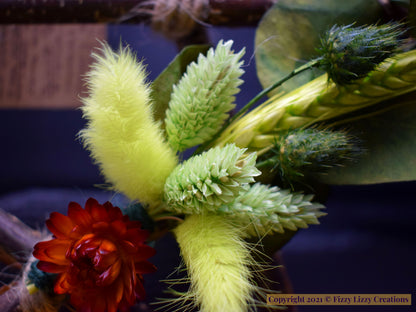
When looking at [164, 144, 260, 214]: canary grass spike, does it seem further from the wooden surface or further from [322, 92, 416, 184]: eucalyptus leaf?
the wooden surface

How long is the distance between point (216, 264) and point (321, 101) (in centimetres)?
17

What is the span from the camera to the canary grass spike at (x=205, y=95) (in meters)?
0.27

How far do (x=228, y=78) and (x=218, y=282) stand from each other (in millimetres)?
163

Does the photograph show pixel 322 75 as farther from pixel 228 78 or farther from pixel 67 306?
pixel 67 306

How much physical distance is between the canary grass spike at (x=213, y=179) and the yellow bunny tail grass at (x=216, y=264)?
0.03m

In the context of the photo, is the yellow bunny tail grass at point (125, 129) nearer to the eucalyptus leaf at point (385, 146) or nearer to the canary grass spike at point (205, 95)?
the canary grass spike at point (205, 95)

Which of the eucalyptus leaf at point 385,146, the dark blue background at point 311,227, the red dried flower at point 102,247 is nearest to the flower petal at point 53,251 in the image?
the red dried flower at point 102,247

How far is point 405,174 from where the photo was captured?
0.30 metres

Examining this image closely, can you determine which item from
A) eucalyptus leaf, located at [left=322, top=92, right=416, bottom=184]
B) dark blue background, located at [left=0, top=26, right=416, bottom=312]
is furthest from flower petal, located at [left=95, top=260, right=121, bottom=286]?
eucalyptus leaf, located at [left=322, top=92, right=416, bottom=184]

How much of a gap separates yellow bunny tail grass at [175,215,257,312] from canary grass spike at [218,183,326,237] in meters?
0.01

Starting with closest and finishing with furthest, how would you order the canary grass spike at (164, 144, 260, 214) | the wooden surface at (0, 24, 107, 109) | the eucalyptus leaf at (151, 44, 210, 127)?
1. the canary grass spike at (164, 144, 260, 214)
2. the eucalyptus leaf at (151, 44, 210, 127)
3. the wooden surface at (0, 24, 107, 109)

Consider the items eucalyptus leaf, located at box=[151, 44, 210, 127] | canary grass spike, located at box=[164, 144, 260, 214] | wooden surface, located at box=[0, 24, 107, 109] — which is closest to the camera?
canary grass spike, located at box=[164, 144, 260, 214]

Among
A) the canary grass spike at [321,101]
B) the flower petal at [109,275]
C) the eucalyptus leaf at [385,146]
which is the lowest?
the flower petal at [109,275]

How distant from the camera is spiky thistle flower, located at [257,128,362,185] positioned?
254mm
